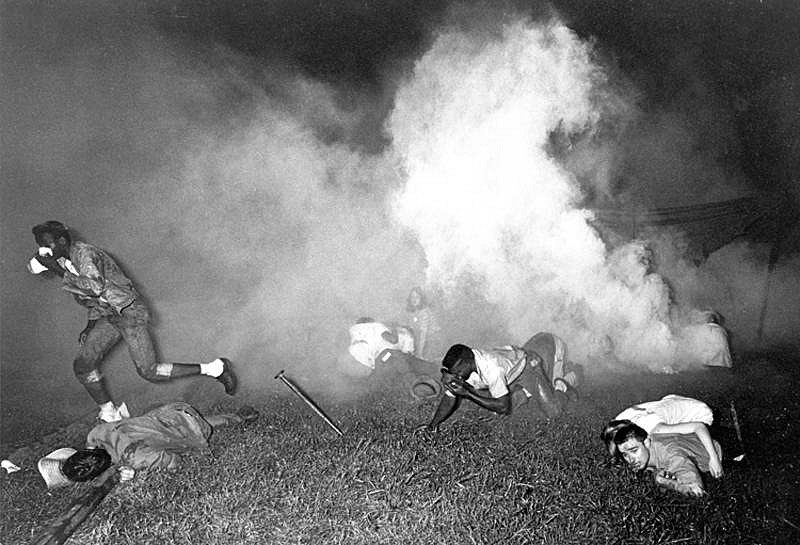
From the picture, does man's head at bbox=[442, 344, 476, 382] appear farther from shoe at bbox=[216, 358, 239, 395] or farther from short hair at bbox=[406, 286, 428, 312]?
short hair at bbox=[406, 286, 428, 312]

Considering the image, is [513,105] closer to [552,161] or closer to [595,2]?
[552,161]

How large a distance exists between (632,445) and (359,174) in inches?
364

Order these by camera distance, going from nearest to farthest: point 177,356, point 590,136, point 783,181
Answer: point 177,356 → point 590,136 → point 783,181

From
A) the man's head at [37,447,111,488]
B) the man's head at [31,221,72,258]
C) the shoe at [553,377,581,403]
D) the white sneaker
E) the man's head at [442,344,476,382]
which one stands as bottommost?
the shoe at [553,377,581,403]

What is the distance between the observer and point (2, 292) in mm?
13031

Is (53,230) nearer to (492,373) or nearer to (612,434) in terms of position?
(492,373)

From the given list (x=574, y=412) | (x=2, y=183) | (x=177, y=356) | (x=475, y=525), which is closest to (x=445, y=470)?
(x=475, y=525)

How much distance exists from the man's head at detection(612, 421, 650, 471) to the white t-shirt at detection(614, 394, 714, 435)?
37 centimetres

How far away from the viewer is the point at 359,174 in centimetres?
1298

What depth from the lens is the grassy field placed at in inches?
166

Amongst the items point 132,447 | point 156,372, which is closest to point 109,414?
point 156,372

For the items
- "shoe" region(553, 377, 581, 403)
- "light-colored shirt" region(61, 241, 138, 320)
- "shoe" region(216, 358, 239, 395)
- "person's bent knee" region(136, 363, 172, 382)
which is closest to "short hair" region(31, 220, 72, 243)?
"light-colored shirt" region(61, 241, 138, 320)

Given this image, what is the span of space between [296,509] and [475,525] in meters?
1.38

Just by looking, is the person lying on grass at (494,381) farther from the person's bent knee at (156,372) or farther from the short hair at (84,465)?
the person's bent knee at (156,372)
